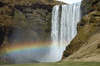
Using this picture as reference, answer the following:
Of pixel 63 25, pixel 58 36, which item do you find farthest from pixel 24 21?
pixel 63 25

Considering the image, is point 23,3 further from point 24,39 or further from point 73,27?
point 73,27

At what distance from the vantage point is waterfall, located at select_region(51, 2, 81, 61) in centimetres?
10212

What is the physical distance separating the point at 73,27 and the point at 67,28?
11.3 ft

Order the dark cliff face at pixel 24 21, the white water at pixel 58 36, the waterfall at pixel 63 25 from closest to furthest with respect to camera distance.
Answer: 1. the waterfall at pixel 63 25
2. the white water at pixel 58 36
3. the dark cliff face at pixel 24 21

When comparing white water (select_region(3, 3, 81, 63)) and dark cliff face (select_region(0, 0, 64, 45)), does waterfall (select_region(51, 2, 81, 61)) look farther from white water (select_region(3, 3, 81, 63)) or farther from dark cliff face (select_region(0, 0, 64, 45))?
dark cliff face (select_region(0, 0, 64, 45))

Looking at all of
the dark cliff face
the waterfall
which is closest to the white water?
the waterfall

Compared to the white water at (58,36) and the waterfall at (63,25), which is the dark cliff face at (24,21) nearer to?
the waterfall at (63,25)

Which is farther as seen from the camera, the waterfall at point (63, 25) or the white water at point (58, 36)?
the white water at point (58, 36)

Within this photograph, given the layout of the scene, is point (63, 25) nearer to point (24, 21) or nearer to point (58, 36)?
point (58, 36)

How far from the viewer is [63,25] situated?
108 meters

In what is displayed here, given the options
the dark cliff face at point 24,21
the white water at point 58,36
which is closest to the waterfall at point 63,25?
the white water at point 58,36

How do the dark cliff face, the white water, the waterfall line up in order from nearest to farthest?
1. the waterfall
2. the white water
3. the dark cliff face

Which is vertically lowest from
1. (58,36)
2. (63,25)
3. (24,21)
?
(58,36)

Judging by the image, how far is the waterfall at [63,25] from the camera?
10212 cm
